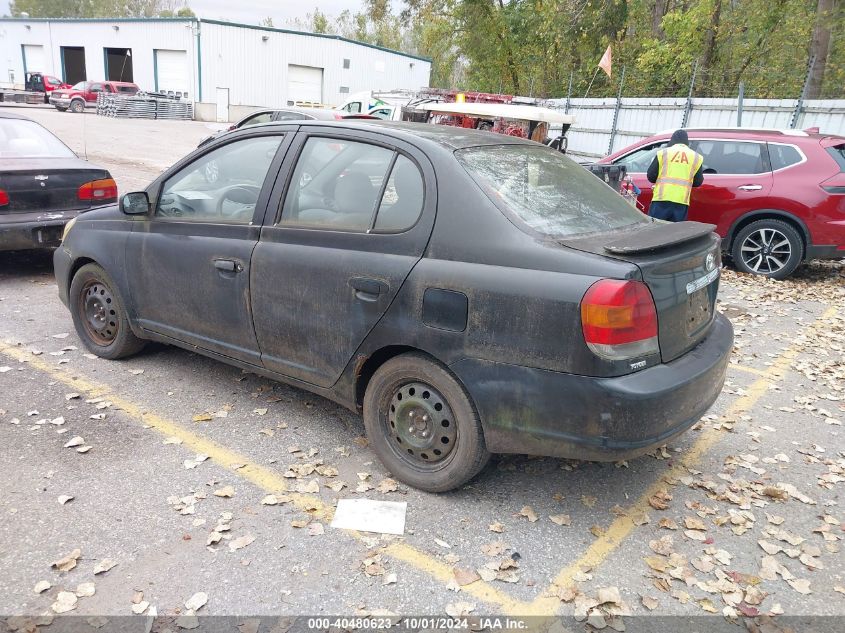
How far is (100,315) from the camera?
16.2ft

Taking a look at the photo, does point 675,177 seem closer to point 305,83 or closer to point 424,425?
point 424,425

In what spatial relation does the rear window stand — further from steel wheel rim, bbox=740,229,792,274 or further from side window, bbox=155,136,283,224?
side window, bbox=155,136,283,224

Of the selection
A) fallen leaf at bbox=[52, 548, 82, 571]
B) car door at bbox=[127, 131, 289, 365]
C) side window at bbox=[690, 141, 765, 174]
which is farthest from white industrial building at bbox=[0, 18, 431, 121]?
fallen leaf at bbox=[52, 548, 82, 571]

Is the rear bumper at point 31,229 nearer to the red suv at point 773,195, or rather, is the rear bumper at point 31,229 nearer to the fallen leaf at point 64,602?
the fallen leaf at point 64,602

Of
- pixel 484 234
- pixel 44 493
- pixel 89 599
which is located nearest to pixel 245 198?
pixel 484 234

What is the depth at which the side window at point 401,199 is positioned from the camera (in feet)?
10.8

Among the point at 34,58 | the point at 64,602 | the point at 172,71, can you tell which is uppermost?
the point at 34,58

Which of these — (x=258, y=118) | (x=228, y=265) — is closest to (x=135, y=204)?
(x=228, y=265)

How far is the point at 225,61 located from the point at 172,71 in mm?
4345

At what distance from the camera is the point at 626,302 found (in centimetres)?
277

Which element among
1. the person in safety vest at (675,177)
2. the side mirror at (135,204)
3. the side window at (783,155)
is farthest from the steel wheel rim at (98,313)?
the side window at (783,155)

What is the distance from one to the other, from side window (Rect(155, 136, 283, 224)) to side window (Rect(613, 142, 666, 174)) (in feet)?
22.3

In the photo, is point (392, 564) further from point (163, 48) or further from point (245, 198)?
point (163, 48)

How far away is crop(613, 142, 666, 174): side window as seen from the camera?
31.1 feet
